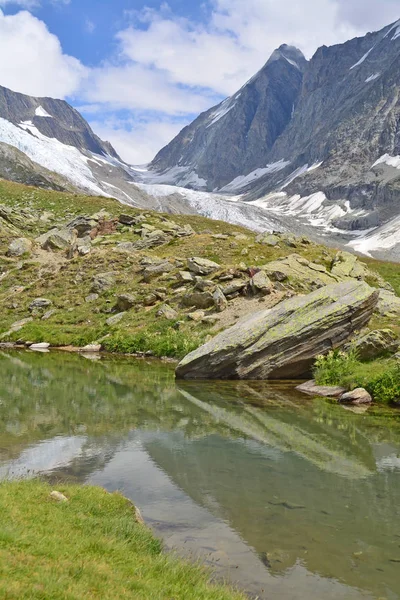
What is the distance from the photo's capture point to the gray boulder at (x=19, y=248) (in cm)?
6194

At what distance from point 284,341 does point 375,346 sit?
4952mm

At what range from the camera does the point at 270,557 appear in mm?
9875

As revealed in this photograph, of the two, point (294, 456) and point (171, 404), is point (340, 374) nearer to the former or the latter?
point (171, 404)

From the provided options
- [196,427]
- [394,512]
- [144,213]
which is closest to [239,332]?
[196,427]

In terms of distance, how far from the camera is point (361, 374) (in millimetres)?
26188

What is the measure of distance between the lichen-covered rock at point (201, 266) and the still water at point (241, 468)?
69.3 ft

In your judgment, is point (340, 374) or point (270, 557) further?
point (340, 374)

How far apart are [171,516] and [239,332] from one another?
1951 centimetres

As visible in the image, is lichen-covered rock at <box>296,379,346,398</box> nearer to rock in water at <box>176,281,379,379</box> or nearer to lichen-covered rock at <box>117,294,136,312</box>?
rock in water at <box>176,281,379,379</box>

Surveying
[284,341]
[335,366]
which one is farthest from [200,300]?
[335,366]

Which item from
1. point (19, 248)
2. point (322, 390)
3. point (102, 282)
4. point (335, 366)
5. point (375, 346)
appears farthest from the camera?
point (19, 248)

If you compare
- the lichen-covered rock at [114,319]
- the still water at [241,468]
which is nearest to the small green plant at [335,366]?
the still water at [241,468]

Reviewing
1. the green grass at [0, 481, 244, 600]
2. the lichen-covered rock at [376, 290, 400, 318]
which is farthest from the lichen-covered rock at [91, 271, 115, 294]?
the green grass at [0, 481, 244, 600]

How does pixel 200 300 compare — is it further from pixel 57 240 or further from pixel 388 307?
pixel 57 240
